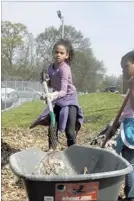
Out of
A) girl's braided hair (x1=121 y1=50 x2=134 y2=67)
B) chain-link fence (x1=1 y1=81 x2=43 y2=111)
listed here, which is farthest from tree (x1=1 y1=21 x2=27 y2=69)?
girl's braided hair (x1=121 y1=50 x2=134 y2=67)

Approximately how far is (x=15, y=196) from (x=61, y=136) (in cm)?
362

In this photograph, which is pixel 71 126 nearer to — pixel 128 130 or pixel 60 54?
pixel 60 54

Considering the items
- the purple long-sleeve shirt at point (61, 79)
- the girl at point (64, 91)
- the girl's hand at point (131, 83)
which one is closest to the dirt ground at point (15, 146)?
the girl at point (64, 91)

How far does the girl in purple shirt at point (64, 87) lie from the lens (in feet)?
14.8

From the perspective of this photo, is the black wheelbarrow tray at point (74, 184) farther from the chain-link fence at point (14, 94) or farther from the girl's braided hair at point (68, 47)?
the chain-link fence at point (14, 94)

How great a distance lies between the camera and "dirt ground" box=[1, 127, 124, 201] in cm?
409

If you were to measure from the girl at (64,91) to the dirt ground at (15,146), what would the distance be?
0.80 meters

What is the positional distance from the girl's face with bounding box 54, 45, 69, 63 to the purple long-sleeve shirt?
0.08 m

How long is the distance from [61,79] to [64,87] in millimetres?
116

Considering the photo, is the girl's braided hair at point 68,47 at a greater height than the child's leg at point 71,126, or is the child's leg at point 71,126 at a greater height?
the girl's braided hair at point 68,47

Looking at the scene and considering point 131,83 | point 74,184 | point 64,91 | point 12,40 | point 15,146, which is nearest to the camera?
point 74,184

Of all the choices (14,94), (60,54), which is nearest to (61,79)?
(60,54)

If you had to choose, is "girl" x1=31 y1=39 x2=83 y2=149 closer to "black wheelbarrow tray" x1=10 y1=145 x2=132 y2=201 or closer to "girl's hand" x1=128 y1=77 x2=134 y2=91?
"girl's hand" x1=128 y1=77 x2=134 y2=91

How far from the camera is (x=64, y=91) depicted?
4418mm
